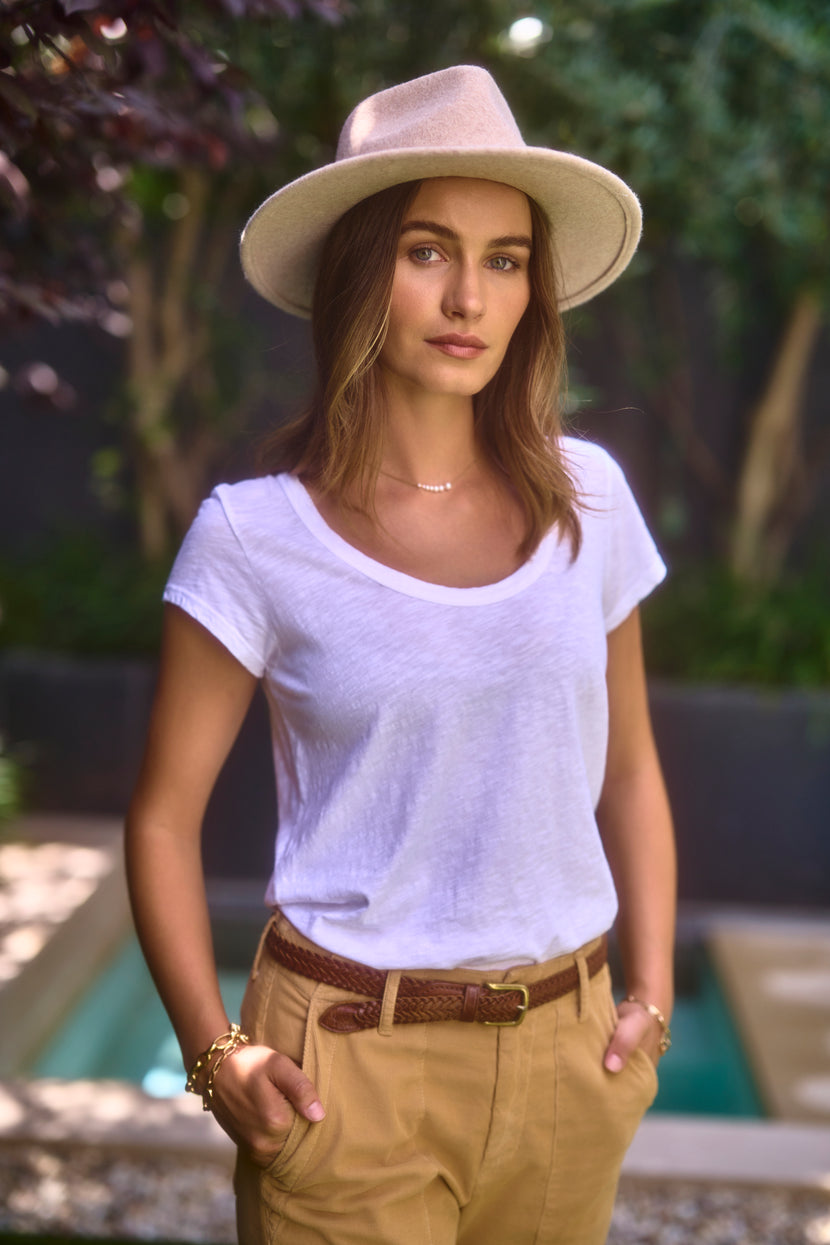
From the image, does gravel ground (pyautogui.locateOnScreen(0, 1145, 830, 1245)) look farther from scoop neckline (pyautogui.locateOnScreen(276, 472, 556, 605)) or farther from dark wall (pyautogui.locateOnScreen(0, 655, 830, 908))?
dark wall (pyautogui.locateOnScreen(0, 655, 830, 908))

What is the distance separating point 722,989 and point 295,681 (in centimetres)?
282

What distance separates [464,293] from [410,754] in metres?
0.53

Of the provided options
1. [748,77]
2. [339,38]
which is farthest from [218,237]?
[748,77]

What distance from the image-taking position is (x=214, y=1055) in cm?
143

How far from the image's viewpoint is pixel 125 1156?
110 inches

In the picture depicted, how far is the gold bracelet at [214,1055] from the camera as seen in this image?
56.1 inches

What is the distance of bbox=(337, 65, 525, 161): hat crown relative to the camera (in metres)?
1.44

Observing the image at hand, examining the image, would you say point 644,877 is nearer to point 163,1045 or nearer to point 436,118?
point 436,118

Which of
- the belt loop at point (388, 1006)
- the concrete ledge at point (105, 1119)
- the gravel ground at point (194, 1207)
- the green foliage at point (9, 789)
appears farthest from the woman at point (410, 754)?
the green foliage at point (9, 789)

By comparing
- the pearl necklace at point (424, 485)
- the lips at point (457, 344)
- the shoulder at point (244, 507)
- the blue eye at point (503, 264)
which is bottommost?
the shoulder at point (244, 507)

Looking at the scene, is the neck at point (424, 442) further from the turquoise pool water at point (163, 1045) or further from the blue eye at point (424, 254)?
the turquoise pool water at point (163, 1045)

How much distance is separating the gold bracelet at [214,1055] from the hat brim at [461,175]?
3.14 ft

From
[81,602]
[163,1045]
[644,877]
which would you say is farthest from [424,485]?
[81,602]

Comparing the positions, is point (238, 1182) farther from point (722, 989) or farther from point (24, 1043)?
→ point (722, 989)
